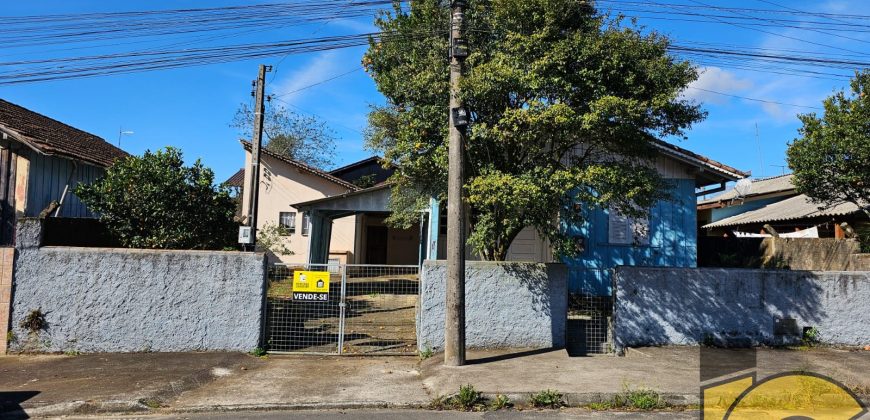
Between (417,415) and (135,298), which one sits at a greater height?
(135,298)

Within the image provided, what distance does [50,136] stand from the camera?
13883 mm

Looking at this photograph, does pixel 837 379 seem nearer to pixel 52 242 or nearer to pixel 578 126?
pixel 578 126

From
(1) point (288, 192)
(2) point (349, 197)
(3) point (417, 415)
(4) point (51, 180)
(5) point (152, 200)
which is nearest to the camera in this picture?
(3) point (417, 415)

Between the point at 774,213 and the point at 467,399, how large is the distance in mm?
16110

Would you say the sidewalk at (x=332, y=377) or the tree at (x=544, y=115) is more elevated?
the tree at (x=544, y=115)

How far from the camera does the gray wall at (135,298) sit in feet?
30.5

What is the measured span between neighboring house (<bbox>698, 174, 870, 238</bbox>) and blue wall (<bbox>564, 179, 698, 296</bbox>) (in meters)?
2.38

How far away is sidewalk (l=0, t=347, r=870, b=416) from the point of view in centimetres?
694

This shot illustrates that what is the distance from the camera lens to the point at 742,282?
32.4 ft

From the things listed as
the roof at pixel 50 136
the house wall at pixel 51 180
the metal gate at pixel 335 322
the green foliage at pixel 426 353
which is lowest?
the green foliage at pixel 426 353

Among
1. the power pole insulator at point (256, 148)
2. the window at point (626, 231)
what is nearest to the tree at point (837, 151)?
the window at point (626, 231)

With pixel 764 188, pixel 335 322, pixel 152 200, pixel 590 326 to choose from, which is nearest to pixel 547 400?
pixel 590 326

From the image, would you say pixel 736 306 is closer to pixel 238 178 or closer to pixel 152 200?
pixel 152 200

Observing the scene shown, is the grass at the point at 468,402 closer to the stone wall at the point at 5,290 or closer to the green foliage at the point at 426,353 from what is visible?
the green foliage at the point at 426,353
